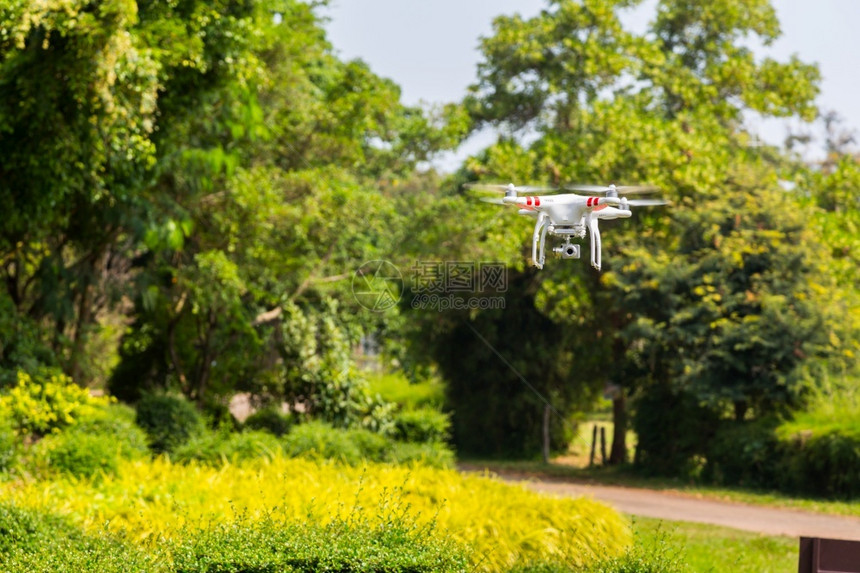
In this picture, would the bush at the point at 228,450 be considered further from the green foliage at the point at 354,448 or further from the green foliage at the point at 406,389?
the green foliage at the point at 406,389

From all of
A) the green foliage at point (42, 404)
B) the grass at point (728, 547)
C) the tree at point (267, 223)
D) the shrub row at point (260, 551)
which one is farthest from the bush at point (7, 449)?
the grass at point (728, 547)

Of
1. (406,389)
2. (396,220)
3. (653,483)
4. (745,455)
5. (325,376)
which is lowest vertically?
(653,483)

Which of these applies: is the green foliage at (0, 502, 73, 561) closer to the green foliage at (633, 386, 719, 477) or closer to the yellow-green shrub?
the yellow-green shrub

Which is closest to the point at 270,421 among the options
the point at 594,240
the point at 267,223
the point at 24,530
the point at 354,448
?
the point at 267,223

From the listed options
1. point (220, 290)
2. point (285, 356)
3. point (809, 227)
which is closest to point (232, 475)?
point (220, 290)

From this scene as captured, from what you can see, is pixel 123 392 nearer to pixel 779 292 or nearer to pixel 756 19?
pixel 779 292

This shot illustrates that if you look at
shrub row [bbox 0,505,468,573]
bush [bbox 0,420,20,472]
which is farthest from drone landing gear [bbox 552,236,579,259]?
bush [bbox 0,420,20,472]

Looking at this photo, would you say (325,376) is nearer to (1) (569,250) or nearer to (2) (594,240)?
(2) (594,240)
